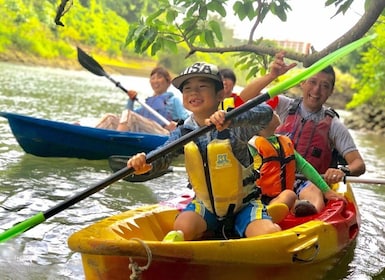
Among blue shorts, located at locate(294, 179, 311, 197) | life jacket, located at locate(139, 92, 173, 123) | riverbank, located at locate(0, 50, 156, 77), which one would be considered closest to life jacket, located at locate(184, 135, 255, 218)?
blue shorts, located at locate(294, 179, 311, 197)

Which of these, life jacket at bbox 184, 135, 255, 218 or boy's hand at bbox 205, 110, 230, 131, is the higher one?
boy's hand at bbox 205, 110, 230, 131

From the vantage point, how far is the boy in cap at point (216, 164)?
103 inches

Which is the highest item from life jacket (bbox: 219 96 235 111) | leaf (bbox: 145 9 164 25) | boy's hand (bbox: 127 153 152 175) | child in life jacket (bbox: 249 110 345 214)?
leaf (bbox: 145 9 164 25)

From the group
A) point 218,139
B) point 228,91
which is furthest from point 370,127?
point 218,139

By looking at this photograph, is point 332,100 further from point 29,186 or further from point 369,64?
point 29,186

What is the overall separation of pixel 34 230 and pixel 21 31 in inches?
1220

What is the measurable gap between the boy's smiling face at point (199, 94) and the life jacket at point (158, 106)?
154 inches

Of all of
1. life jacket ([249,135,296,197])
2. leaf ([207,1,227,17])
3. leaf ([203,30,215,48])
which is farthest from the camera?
leaf ([203,30,215,48])

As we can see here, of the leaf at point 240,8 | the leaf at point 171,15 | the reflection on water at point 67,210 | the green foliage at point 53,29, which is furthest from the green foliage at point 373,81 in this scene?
the green foliage at point 53,29

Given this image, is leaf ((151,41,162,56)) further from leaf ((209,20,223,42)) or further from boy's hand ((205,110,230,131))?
boy's hand ((205,110,230,131))

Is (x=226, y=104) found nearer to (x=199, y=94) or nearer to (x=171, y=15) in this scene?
(x=199, y=94)

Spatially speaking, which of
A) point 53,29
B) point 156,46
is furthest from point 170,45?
point 53,29

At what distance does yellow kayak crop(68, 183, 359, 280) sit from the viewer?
2.12 meters

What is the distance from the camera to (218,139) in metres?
2.68
